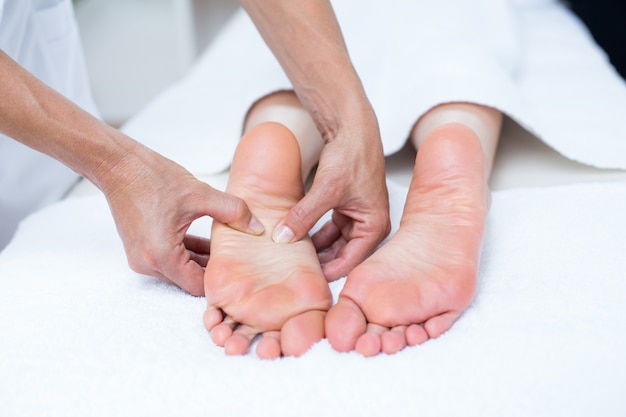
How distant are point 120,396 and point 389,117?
59 cm

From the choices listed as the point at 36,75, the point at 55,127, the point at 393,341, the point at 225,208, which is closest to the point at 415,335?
the point at 393,341

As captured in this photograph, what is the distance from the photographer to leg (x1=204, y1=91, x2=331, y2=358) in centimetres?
60

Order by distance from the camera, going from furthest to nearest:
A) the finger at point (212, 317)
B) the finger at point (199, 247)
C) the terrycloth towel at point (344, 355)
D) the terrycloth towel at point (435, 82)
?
the terrycloth towel at point (435, 82)
the finger at point (199, 247)
the finger at point (212, 317)
the terrycloth towel at point (344, 355)

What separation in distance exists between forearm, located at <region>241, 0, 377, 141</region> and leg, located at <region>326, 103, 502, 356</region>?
11cm

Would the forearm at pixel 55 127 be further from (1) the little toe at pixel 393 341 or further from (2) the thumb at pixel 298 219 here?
(1) the little toe at pixel 393 341

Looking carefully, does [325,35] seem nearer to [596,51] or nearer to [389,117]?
[389,117]

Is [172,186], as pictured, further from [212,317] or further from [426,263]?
[426,263]

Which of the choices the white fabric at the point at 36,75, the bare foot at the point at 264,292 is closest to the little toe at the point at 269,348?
the bare foot at the point at 264,292

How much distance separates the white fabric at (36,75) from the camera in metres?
0.99

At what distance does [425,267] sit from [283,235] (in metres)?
0.16

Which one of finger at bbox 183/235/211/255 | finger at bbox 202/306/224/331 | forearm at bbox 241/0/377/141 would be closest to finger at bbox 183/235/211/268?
finger at bbox 183/235/211/255

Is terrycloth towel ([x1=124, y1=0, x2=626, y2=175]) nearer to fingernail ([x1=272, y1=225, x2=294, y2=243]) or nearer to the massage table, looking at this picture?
the massage table

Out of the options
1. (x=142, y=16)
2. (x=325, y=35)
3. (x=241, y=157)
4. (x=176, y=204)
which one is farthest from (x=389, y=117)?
(x=142, y=16)

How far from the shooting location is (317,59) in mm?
861
